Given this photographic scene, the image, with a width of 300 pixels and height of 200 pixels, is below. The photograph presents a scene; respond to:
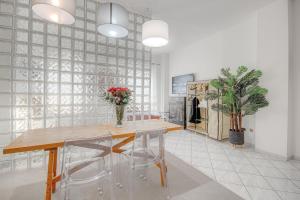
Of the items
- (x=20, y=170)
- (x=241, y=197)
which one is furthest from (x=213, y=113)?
(x=20, y=170)

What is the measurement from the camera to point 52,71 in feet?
8.05

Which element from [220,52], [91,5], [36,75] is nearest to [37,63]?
[36,75]

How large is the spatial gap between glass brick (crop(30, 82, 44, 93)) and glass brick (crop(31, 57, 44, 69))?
0.89ft

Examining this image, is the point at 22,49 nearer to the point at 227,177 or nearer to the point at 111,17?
the point at 111,17

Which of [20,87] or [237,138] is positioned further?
[237,138]

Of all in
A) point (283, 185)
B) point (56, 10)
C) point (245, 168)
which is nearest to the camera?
point (56, 10)

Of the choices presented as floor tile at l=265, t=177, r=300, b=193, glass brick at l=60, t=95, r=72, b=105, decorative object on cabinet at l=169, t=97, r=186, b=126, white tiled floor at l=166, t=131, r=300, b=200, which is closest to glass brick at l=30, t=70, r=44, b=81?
glass brick at l=60, t=95, r=72, b=105

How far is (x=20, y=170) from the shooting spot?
237 cm

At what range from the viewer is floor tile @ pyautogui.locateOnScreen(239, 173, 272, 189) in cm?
207

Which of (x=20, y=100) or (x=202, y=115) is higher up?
(x=20, y=100)

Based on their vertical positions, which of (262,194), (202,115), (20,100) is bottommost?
(262,194)

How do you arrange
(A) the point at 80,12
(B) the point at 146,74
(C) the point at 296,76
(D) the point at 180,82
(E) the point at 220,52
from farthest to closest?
Answer: 1. (D) the point at 180,82
2. (E) the point at 220,52
3. (B) the point at 146,74
4. (C) the point at 296,76
5. (A) the point at 80,12

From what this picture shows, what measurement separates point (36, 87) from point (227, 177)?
132 inches

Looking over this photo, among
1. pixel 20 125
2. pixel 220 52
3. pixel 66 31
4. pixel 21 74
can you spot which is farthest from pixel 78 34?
pixel 220 52
